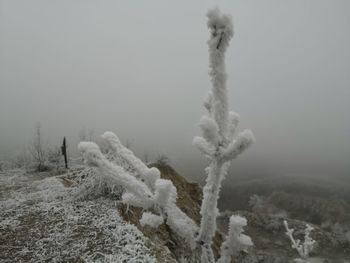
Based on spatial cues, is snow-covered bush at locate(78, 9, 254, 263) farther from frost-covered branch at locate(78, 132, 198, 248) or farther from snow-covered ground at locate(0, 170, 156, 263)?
snow-covered ground at locate(0, 170, 156, 263)

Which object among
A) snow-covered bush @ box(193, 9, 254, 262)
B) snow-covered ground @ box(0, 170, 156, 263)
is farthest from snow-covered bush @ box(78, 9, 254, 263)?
snow-covered ground @ box(0, 170, 156, 263)

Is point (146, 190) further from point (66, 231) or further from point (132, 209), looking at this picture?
point (132, 209)

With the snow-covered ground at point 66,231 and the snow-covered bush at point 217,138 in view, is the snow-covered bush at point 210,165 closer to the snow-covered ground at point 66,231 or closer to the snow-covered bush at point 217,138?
the snow-covered bush at point 217,138

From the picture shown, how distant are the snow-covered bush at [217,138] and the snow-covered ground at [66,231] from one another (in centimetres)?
252

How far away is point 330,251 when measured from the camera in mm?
41094

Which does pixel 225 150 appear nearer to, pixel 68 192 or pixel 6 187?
pixel 68 192

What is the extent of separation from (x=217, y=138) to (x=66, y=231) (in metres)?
4.55

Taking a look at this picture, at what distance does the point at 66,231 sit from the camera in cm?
466

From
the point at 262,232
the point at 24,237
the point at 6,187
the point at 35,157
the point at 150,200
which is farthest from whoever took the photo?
the point at 262,232

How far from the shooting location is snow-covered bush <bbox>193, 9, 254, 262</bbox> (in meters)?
1.17

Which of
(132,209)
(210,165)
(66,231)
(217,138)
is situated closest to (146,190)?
(210,165)

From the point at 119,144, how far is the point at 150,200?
0.55 metres

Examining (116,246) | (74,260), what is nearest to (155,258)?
(116,246)

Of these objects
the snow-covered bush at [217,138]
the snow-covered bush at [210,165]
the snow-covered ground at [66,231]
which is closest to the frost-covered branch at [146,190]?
the snow-covered bush at [210,165]
